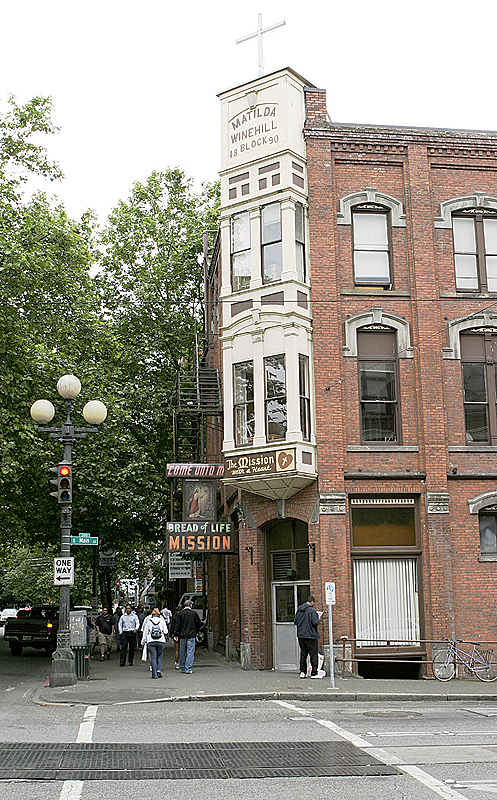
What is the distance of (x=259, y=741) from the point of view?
10547 mm

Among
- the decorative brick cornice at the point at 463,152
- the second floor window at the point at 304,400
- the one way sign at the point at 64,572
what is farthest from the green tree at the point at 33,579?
the decorative brick cornice at the point at 463,152

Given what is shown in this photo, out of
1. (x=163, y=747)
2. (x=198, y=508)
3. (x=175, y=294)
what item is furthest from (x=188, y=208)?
(x=163, y=747)

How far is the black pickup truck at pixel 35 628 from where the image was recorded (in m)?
30.6

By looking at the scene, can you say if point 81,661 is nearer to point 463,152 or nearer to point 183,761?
point 183,761

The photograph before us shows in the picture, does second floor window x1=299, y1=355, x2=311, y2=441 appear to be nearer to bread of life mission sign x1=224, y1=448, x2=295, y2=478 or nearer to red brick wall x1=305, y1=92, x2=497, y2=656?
red brick wall x1=305, y1=92, x2=497, y2=656

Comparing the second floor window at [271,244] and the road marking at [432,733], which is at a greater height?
the second floor window at [271,244]

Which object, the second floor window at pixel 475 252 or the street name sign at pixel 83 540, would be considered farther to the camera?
the second floor window at pixel 475 252

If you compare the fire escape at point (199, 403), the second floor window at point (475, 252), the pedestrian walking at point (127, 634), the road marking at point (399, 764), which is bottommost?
the road marking at point (399, 764)

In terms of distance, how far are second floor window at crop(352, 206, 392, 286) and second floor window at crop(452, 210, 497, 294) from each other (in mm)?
1760

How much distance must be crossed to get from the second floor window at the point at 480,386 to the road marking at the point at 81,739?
11379mm

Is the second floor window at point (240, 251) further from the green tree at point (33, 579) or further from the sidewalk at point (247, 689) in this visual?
the green tree at point (33, 579)

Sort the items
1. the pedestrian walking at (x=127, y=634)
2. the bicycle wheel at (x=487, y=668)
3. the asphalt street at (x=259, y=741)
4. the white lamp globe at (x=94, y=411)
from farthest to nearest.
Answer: the pedestrian walking at (x=127, y=634) → the bicycle wheel at (x=487, y=668) → the white lamp globe at (x=94, y=411) → the asphalt street at (x=259, y=741)

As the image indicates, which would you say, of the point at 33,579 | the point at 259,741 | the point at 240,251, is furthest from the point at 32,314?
the point at 33,579

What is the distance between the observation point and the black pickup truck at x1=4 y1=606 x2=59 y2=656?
100 ft
